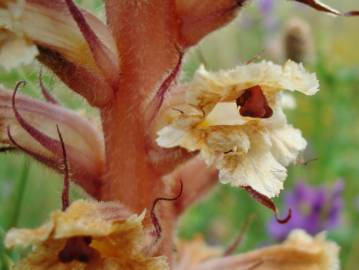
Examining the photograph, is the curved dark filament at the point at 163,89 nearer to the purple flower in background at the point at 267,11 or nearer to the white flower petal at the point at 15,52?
the white flower petal at the point at 15,52

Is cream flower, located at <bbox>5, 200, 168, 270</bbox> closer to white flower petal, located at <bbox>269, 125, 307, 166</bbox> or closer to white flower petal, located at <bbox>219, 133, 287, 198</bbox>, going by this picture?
white flower petal, located at <bbox>219, 133, 287, 198</bbox>

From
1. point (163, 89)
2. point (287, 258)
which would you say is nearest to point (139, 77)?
point (163, 89)

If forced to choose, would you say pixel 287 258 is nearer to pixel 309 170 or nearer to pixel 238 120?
pixel 238 120

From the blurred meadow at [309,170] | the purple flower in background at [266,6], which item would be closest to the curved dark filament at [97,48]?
the blurred meadow at [309,170]

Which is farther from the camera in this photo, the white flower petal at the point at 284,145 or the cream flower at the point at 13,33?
the white flower petal at the point at 284,145

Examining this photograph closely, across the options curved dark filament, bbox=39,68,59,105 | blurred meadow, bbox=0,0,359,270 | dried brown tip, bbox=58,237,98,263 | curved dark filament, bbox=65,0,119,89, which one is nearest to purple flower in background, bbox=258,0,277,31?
blurred meadow, bbox=0,0,359,270

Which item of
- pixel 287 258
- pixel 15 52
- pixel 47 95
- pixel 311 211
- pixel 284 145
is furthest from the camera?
pixel 311 211

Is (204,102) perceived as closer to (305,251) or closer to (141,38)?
(141,38)
